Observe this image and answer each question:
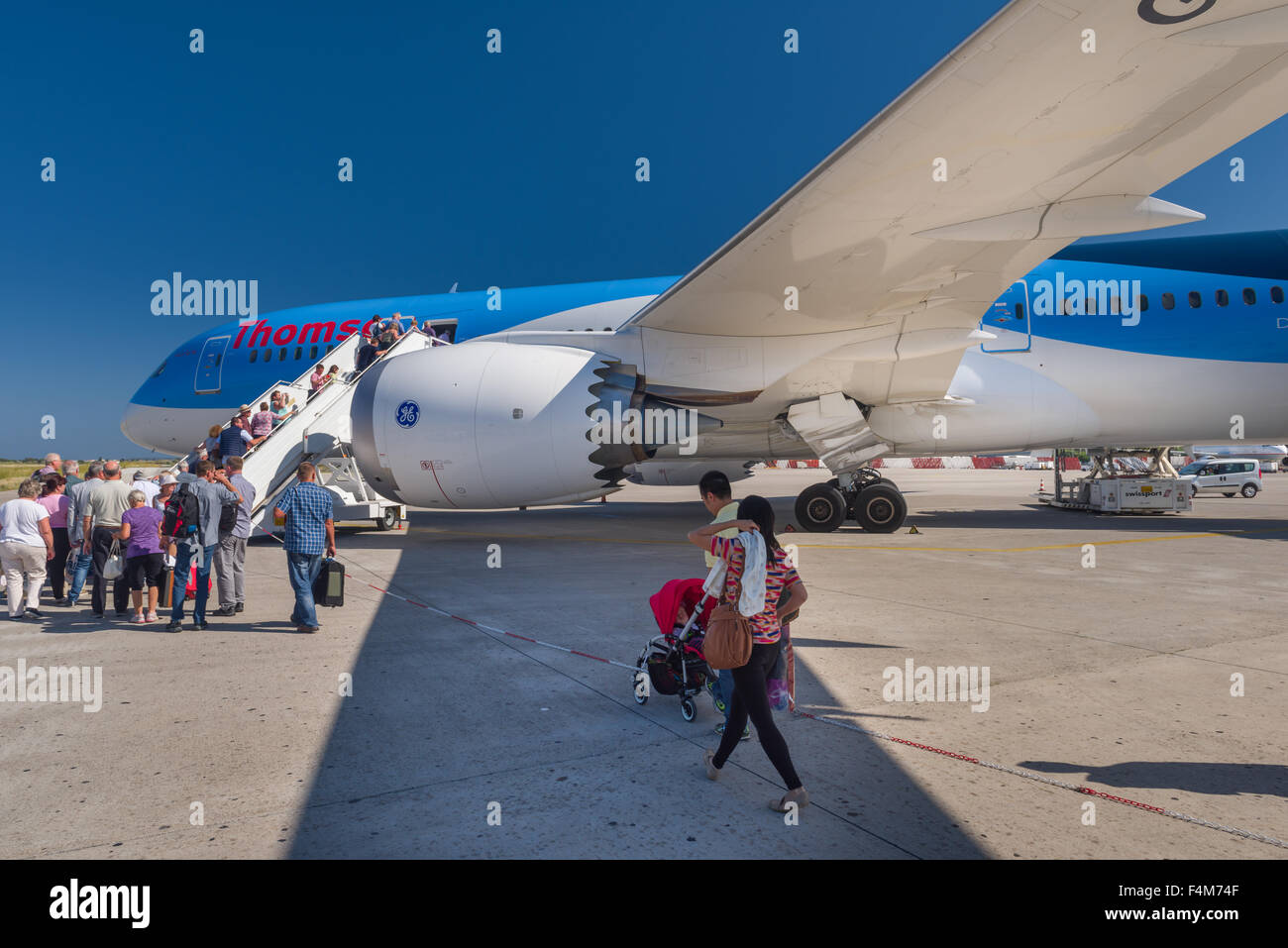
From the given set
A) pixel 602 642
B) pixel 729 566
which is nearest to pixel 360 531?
pixel 602 642

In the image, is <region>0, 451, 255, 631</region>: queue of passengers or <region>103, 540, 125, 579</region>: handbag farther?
<region>103, 540, 125, 579</region>: handbag

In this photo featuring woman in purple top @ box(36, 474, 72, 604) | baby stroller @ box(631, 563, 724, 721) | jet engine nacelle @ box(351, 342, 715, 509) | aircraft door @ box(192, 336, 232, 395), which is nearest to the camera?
baby stroller @ box(631, 563, 724, 721)

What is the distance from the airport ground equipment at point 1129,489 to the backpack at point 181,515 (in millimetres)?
16021

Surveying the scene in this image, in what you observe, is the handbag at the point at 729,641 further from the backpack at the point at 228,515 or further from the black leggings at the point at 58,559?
the black leggings at the point at 58,559

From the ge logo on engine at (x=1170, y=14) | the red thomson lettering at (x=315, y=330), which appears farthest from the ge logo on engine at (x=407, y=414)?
the ge logo on engine at (x=1170, y=14)

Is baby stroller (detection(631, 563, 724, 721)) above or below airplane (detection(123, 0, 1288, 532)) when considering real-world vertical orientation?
below

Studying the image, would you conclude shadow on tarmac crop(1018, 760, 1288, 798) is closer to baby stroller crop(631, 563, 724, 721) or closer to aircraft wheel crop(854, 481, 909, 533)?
baby stroller crop(631, 563, 724, 721)

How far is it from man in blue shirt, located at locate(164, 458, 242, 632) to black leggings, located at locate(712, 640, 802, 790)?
17.3 ft

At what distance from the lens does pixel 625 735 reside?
3797 millimetres

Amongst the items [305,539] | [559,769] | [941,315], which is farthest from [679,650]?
[941,315]

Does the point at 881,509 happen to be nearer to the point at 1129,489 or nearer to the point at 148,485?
Answer: the point at 1129,489

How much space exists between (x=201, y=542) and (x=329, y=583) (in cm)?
130

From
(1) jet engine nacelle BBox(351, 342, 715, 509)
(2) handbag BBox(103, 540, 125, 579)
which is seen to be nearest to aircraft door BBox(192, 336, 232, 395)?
(1) jet engine nacelle BBox(351, 342, 715, 509)

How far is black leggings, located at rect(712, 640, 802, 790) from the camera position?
2.95 metres
